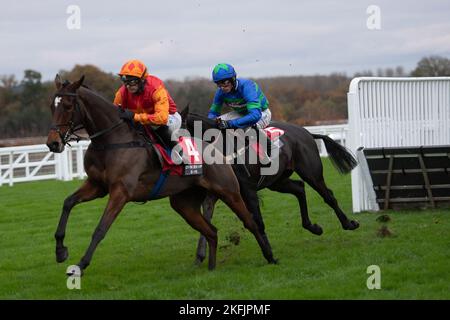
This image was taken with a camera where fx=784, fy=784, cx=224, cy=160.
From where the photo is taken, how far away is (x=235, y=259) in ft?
27.5

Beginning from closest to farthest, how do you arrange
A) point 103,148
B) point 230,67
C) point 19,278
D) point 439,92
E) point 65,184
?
point 103,148
point 19,278
point 230,67
point 439,92
point 65,184

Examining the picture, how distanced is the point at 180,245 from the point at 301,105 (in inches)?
867

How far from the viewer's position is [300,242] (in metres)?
9.32

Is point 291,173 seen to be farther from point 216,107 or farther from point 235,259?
point 235,259

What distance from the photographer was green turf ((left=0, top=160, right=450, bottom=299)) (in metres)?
6.55

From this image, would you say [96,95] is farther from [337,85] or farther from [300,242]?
[337,85]

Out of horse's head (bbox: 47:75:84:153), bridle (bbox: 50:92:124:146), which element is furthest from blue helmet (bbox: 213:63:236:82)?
horse's head (bbox: 47:75:84:153)

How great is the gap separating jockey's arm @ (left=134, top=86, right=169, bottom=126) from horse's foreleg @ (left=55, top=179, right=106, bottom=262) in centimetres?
76

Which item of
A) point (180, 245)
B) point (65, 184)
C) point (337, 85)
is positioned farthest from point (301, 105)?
point (180, 245)

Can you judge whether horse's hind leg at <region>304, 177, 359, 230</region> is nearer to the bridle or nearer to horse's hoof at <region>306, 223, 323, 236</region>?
horse's hoof at <region>306, 223, 323, 236</region>

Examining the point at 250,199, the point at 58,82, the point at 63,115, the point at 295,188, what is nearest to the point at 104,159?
the point at 63,115

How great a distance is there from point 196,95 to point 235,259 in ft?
54.3

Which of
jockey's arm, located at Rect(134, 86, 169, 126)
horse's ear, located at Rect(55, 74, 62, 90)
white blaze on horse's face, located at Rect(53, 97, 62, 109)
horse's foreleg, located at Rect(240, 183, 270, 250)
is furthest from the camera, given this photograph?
horse's foreleg, located at Rect(240, 183, 270, 250)

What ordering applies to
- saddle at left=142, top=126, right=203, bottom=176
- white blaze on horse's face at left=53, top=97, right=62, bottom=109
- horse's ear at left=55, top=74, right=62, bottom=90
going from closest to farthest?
white blaze on horse's face at left=53, top=97, right=62, bottom=109 → horse's ear at left=55, top=74, right=62, bottom=90 → saddle at left=142, top=126, right=203, bottom=176
